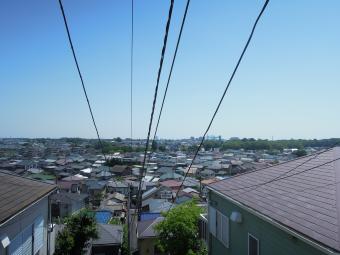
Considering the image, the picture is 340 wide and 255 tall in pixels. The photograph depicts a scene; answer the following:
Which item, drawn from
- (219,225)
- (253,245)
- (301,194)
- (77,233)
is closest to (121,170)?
(77,233)

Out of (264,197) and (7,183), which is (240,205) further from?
(7,183)

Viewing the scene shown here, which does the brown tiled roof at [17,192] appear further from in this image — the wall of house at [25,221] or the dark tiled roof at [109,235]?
the dark tiled roof at [109,235]

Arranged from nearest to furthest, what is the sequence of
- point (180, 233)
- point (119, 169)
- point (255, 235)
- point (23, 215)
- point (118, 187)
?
point (255, 235) < point (23, 215) < point (180, 233) < point (118, 187) < point (119, 169)

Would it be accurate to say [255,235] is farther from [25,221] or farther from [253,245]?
[25,221]

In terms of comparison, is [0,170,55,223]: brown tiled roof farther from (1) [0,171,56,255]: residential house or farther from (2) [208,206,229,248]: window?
(2) [208,206,229,248]: window

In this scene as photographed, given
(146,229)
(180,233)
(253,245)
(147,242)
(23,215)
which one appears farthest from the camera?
(146,229)

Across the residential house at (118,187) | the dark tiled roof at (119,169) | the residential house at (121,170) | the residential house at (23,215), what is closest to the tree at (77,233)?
the residential house at (23,215)
